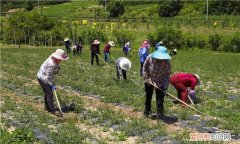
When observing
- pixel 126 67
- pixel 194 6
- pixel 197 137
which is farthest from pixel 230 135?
pixel 194 6

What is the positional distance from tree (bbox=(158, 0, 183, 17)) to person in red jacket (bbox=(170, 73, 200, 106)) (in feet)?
219

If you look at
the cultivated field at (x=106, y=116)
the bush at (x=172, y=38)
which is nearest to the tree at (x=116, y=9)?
the bush at (x=172, y=38)

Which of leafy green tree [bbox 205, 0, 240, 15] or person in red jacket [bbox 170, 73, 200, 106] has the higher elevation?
leafy green tree [bbox 205, 0, 240, 15]

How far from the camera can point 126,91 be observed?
53.0ft

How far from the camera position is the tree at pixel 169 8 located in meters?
79.5

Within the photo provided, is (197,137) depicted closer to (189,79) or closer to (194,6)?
(189,79)

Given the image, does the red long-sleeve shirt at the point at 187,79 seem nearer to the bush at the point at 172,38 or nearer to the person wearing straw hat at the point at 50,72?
the person wearing straw hat at the point at 50,72

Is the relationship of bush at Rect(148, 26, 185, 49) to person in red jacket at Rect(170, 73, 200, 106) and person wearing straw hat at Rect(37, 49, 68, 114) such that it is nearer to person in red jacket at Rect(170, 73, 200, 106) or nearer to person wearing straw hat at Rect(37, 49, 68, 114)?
person in red jacket at Rect(170, 73, 200, 106)

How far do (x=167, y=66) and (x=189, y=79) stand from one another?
255 centimetres

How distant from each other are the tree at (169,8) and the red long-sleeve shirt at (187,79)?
2622 inches

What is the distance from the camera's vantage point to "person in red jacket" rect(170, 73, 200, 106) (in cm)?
1323

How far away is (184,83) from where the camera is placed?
1354 cm

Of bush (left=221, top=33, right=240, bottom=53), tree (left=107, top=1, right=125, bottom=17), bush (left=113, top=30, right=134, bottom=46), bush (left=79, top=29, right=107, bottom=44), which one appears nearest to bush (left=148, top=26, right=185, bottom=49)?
A: bush (left=113, top=30, right=134, bottom=46)

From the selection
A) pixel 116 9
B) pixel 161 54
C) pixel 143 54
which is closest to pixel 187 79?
pixel 161 54
